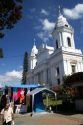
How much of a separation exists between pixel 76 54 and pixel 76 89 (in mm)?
30688

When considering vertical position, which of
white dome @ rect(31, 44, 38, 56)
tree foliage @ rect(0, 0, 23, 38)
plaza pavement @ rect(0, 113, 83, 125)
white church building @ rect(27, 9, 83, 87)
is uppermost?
white dome @ rect(31, 44, 38, 56)

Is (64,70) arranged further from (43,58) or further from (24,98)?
(24,98)

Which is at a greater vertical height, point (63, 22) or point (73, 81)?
point (63, 22)

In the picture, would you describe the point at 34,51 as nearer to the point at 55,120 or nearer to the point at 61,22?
the point at 61,22

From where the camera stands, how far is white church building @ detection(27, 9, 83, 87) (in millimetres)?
49562

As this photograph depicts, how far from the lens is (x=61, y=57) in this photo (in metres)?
49.7

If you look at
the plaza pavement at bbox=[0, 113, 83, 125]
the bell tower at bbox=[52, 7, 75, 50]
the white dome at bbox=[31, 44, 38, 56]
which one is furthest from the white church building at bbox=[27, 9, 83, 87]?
the plaza pavement at bbox=[0, 113, 83, 125]

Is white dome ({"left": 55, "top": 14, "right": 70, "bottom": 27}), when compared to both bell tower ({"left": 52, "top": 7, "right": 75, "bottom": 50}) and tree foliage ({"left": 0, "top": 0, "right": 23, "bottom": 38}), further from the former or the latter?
tree foliage ({"left": 0, "top": 0, "right": 23, "bottom": 38})

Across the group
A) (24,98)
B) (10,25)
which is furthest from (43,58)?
(10,25)

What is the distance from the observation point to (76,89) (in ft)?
69.9

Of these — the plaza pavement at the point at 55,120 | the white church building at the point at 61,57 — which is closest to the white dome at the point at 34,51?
→ the white church building at the point at 61,57

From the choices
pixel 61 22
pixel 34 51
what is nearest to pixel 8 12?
pixel 61 22

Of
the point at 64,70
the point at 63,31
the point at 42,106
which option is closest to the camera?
the point at 42,106

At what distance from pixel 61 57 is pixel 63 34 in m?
6.42
